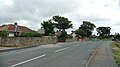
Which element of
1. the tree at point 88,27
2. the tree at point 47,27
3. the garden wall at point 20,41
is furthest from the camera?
the tree at point 88,27

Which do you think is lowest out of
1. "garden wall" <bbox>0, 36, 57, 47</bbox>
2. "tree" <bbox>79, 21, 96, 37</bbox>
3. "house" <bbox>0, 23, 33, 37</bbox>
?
"garden wall" <bbox>0, 36, 57, 47</bbox>

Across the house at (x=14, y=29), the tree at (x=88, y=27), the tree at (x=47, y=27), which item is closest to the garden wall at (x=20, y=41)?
the house at (x=14, y=29)

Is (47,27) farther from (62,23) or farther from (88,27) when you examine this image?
(88,27)

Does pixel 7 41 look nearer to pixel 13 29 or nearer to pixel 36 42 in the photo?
pixel 36 42

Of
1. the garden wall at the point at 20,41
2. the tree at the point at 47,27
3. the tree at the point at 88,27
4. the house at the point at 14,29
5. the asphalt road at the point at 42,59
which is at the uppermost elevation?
the tree at the point at 88,27

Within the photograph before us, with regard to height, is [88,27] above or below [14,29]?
above

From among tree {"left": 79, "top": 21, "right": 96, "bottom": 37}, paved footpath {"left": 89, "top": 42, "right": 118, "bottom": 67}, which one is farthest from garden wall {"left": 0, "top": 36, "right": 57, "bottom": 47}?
tree {"left": 79, "top": 21, "right": 96, "bottom": 37}

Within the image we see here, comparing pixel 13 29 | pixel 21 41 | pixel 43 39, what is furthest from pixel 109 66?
pixel 13 29

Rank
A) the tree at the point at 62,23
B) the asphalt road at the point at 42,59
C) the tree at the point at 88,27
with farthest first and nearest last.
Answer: the tree at the point at 88,27 < the tree at the point at 62,23 < the asphalt road at the point at 42,59

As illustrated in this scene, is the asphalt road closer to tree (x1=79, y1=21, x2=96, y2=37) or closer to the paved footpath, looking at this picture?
the paved footpath

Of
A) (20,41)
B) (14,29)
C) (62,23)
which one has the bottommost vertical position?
(20,41)

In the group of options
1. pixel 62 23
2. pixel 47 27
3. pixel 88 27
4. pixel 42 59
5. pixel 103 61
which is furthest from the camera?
pixel 88 27

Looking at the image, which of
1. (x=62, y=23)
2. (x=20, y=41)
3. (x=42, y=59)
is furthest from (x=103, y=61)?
(x=62, y=23)

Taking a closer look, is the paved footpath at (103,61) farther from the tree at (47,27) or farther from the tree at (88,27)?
the tree at (88,27)
